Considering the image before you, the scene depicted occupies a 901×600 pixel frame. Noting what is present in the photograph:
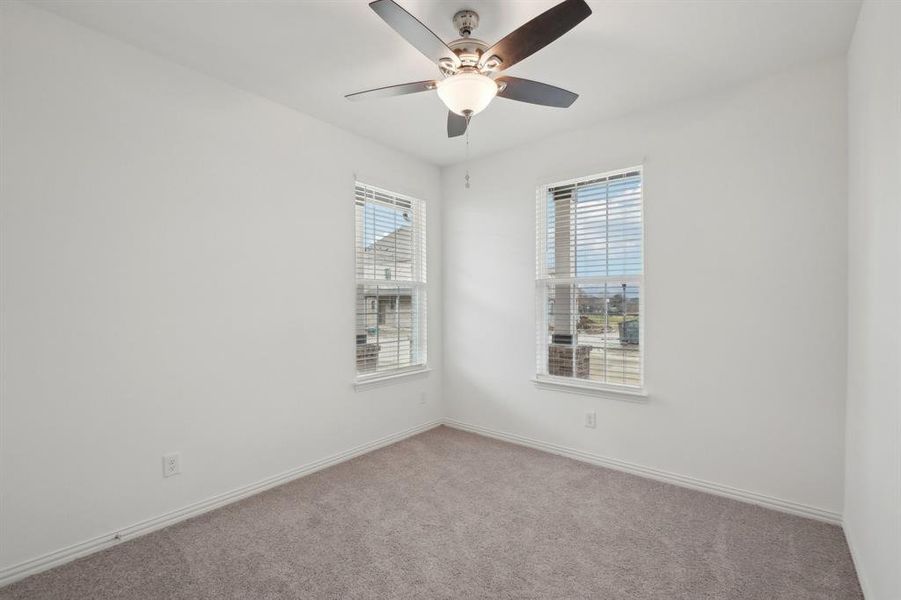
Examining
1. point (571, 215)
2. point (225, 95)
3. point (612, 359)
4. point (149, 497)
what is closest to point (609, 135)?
point (571, 215)

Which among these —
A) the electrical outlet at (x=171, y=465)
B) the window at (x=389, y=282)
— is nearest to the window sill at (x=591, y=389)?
the window at (x=389, y=282)

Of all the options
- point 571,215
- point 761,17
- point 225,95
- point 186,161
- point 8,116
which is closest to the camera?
point 8,116

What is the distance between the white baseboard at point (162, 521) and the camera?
6.29ft

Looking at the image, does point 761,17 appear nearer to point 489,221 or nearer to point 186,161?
point 489,221

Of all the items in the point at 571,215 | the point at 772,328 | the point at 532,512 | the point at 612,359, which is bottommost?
the point at 532,512

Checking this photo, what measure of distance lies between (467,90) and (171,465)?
249cm

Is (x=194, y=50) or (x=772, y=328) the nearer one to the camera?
(x=194, y=50)

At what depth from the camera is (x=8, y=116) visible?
1883 mm

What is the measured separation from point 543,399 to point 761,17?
2.69 meters

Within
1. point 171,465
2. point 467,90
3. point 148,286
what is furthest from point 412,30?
point 171,465

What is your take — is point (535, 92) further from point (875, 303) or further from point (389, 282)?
point (389, 282)

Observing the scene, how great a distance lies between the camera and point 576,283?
3.34m

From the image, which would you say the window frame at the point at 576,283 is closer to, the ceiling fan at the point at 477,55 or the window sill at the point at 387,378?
the window sill at the point at 387,378

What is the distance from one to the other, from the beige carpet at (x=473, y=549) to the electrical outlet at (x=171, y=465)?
11.3 inches
